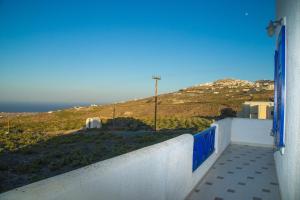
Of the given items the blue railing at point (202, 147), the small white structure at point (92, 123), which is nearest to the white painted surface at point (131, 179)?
the blue railing at point (202, 147)

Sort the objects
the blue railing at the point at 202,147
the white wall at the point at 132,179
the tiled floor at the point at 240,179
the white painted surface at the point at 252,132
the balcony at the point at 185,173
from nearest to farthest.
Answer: the white wall at the point at 132,179 < the balcony at the point at 185,173 < the tiled floor at the point at 240,179 < the blue railing at the point at 202,147 < the white painted surface at the point at 252,132

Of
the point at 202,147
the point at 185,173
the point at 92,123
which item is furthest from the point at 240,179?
the point at 92,123

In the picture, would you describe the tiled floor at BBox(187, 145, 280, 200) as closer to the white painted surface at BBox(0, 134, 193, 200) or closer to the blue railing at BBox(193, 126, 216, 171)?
the blue railing at BBox(193, 126, 216, 171)

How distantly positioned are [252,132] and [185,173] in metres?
6.53

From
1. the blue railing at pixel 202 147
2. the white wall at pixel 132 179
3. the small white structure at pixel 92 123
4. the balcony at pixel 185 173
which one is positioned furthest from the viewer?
the small white structure at pixel 92 123

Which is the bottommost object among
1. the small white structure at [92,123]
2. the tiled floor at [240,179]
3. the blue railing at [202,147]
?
the small white structure at [92,123]

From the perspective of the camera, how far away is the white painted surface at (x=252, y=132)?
9.88 metres

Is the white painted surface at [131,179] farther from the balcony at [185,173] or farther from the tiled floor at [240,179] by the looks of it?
the tiled floor at [240,179]

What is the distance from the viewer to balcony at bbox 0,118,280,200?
2045mm

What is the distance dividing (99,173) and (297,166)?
2.33 meters

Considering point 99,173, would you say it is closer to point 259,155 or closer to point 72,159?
point 259,155

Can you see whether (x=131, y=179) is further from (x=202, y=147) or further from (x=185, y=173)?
(x=202, y=147)

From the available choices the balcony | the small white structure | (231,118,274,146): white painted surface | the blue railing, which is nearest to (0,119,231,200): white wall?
the balcony

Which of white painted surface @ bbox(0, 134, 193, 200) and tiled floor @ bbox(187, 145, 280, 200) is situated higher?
white painted surface @ bbox(0, 134, 193, 200)
